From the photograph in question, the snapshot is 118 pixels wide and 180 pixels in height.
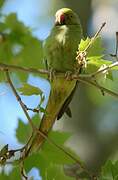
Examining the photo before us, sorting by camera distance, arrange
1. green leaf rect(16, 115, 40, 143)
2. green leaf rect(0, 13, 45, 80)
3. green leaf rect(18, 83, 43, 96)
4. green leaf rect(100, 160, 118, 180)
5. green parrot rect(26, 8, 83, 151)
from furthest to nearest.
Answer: green parrot rect(26, 8, 83, 151), green leaf rect(0, 13, 45, 80), green leaf rect(16, 115, 40, 143), green leaf rect(18, 83, 43, 96), green leaf rect(100, 160, 118, 180)

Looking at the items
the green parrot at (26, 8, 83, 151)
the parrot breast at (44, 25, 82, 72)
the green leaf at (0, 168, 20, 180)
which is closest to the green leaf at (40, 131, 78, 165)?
the green leaf at (0, 168, 20, 180)

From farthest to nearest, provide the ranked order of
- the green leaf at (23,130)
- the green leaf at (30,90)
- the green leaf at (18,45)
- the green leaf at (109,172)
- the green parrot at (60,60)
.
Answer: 1. the green parrot at (60,60)
2. the green leaf at (18,45)
3. the green leaf at (23,130)
4. the green leaf at (30,90)
5. the green leaf at (109,172)

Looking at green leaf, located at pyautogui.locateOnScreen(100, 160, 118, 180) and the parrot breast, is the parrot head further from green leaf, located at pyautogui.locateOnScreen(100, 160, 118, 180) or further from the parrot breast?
green leaf, located at pyautogui.locateOnScreen(100, 160, 118, 180)

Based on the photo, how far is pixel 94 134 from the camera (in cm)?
409

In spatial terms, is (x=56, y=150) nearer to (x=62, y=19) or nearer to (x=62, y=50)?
(x=62, y=50)

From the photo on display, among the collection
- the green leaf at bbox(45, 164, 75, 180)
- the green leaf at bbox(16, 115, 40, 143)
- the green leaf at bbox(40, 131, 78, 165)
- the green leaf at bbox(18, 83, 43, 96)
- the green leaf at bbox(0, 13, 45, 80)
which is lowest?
the green leaf at bbox(45, 164, 75, 180)

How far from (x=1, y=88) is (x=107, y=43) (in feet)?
6.40

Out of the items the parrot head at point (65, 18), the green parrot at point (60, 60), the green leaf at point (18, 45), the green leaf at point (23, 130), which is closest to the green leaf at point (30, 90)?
the green leaf at point (23, 130)

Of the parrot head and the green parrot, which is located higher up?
the parrot head

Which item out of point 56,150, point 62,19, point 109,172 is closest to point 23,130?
point 56,150

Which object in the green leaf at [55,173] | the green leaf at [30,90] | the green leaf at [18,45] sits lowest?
the green leaf at [55,173]

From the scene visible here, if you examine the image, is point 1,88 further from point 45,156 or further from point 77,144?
point 77,144

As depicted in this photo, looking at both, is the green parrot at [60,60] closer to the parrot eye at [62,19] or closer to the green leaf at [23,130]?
the parrot eye at [62,19]

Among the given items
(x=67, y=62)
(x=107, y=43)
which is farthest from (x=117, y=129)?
(x=67, y=62)
